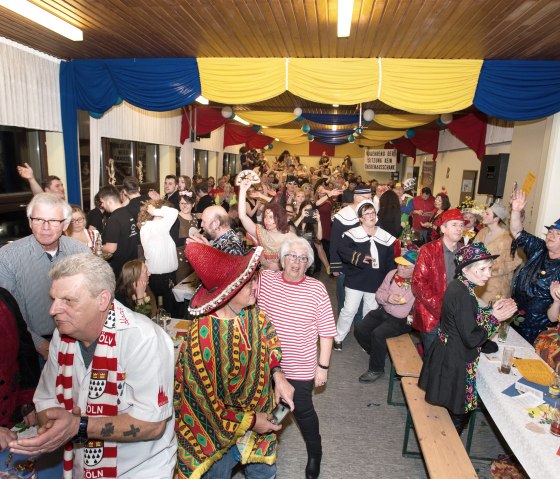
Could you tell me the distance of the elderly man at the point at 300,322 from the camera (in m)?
2.58

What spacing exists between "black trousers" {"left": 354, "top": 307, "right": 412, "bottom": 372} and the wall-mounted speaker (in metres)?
4.38

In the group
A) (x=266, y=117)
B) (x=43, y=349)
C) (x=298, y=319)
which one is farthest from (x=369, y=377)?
(x=266, y=117)

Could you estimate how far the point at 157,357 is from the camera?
1.53 metres

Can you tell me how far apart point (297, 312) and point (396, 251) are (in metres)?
2.45

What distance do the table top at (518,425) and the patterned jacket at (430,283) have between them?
0.58 metres

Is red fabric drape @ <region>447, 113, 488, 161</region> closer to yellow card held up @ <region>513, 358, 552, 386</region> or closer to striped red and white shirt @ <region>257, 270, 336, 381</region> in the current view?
yellow card held up @ <region>513, 358, 552, 386</region>

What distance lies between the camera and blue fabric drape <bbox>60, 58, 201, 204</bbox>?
217 inches

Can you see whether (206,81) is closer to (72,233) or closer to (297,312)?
(72,233)

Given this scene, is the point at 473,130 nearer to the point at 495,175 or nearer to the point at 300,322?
the point at 495,175

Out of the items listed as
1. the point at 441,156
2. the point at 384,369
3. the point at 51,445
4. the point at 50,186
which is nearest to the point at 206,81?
the point at 50,186

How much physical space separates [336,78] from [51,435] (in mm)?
5025

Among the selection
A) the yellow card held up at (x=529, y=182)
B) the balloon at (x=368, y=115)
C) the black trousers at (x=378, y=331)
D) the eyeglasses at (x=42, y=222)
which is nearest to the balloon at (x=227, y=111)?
the balloon at (x=368, y=115)

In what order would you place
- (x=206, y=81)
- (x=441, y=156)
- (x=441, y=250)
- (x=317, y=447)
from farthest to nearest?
(x=441, y=156) < (x=206, y=81) < (x=441, y=250) < (x=317, y=447)

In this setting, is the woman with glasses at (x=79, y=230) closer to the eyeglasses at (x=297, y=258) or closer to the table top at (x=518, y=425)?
the eyeglasses at (x=297, y=258)
